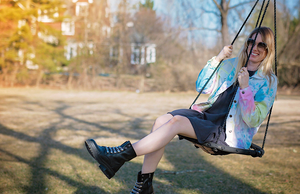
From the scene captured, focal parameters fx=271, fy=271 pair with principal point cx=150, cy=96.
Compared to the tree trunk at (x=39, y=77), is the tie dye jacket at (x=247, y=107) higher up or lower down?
higher up

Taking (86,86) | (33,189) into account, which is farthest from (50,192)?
(86,86)

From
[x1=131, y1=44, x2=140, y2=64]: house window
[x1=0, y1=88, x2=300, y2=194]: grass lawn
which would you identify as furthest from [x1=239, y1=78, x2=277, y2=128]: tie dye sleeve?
[x1=131, y1=44, x2=140, y2=64]: house window

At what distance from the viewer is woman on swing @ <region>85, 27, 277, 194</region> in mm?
1938

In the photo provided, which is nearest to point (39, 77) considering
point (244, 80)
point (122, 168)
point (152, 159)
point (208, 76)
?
point (122, 168)

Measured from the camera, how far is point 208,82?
256 centimetres

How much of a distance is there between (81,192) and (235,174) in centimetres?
177

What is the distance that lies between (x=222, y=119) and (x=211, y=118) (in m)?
0.10

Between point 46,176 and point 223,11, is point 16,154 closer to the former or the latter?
point 46,176

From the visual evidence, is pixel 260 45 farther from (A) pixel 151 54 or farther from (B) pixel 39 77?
(B) pixel 39 77

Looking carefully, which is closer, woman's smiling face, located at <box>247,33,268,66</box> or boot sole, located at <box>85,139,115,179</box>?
boot sole, located at <box>85,139,115,179</box>

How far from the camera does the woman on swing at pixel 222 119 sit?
1938 millimetres

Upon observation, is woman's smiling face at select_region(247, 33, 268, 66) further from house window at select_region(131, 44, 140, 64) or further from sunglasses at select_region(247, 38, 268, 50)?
house window at select_region(131, 44, 140, 64)

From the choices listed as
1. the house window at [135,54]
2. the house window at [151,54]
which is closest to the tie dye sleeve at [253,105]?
the house window at [151,54]

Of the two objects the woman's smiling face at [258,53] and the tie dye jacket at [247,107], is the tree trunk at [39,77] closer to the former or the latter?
the tie dye jacket at [247,107]
